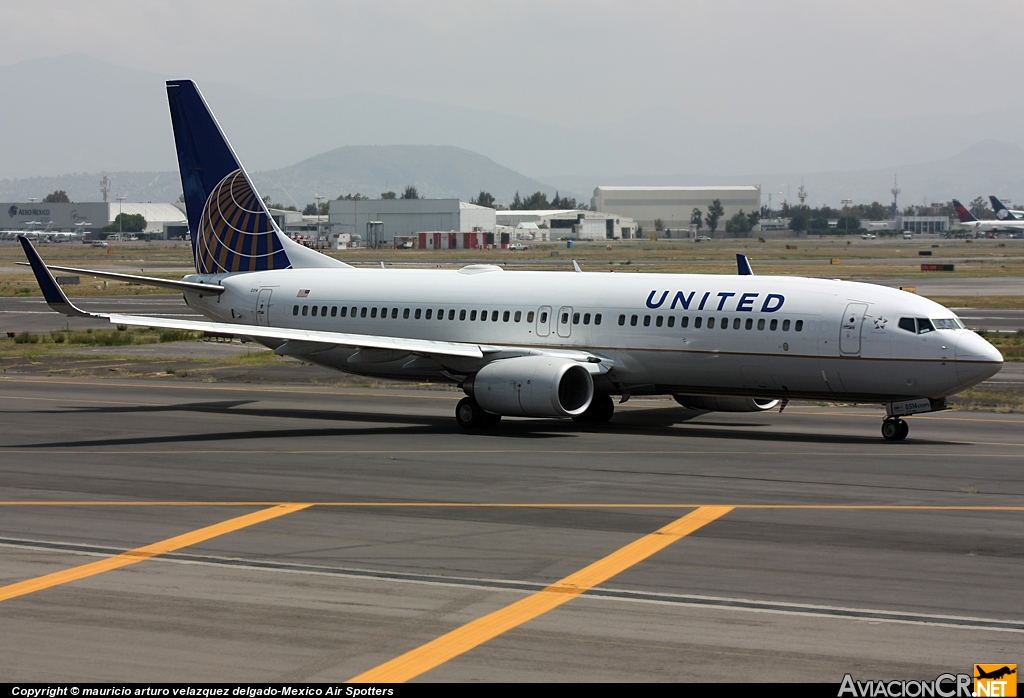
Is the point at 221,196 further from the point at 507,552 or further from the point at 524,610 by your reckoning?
the point at 524,610

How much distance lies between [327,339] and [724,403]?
39.1ft

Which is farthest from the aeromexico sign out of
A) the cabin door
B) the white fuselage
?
the cabin door

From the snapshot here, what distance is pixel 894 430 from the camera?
32781mm

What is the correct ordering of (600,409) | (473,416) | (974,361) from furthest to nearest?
(600,409) → (473,416) → (974,361)

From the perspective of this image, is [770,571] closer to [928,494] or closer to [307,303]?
[928,494]

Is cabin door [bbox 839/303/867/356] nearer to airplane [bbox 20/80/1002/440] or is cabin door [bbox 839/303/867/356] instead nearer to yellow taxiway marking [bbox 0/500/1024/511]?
airplane [bbox 20/80/1002/440]

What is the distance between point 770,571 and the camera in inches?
737

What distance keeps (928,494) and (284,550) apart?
13142 millimetres

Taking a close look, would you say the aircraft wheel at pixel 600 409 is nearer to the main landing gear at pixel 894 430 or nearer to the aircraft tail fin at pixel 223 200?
the main landing gear at pixel 894 430

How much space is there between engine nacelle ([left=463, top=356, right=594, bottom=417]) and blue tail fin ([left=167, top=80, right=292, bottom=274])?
12254 millimetres

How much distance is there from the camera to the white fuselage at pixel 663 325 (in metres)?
31.8

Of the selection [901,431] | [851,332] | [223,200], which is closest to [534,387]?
[851,332]

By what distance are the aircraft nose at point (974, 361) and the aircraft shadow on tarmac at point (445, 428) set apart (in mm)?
2400

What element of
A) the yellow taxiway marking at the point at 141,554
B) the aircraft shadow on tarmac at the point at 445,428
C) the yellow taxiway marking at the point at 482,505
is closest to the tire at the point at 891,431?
the aircraft shadow on tarmac at the point at 445,428
